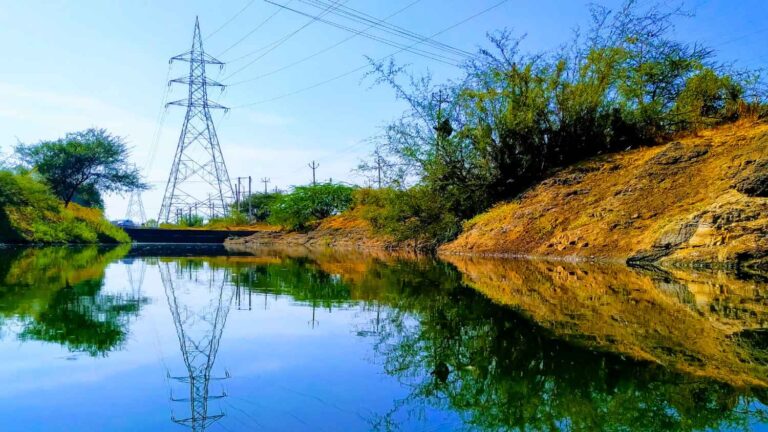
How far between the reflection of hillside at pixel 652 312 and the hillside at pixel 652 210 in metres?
1.72

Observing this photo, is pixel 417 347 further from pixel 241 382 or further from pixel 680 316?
pixel 680 316

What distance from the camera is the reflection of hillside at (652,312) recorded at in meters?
3.72

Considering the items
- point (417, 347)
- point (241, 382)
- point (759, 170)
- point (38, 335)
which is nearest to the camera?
point (241, 382)

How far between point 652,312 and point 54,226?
32.6 meters

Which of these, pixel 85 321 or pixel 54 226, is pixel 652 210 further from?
pixel 54 226

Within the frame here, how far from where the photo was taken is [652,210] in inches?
524

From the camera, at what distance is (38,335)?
4582 mm

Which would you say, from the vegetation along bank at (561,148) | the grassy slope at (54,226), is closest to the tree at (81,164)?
the grassy slope at (54,226)

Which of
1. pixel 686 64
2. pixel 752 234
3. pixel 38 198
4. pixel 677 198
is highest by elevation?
pixel 686 64

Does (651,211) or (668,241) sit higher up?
(651,211)

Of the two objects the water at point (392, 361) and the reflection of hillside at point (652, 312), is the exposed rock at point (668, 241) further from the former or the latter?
the water at point (392, 361)

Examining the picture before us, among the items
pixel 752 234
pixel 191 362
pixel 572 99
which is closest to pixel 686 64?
pixel 572 99

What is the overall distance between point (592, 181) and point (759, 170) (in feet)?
20.4

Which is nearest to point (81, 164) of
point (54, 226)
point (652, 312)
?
point (54, 226)
